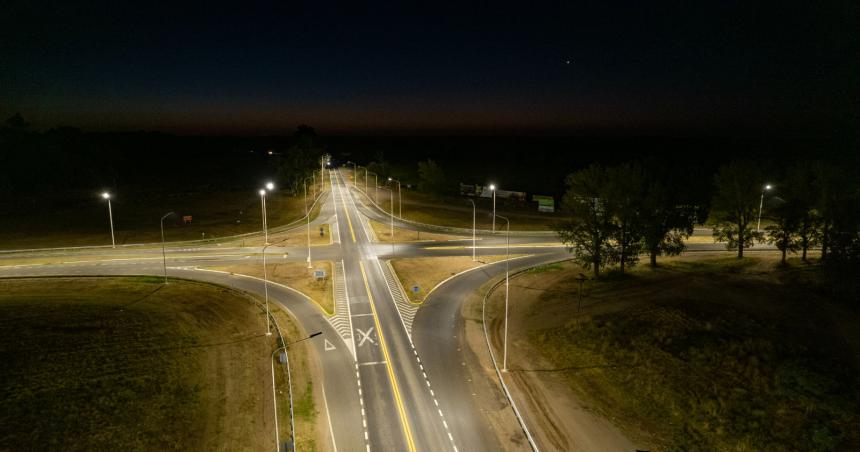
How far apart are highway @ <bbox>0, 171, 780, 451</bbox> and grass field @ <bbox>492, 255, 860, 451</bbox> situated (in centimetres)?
623

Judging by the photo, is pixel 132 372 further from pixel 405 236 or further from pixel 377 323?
pixel 405 236

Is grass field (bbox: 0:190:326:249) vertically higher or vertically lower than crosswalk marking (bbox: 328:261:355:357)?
higher

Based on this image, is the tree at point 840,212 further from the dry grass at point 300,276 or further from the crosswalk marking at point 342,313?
the dry grass at point 300,276

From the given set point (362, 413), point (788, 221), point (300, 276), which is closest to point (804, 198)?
point (788, 221)

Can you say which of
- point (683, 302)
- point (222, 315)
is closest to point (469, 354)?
point (683, 302)

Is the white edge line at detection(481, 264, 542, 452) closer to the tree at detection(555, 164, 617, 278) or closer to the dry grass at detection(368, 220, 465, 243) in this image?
the tree at detection(555, 164, 617, 278)

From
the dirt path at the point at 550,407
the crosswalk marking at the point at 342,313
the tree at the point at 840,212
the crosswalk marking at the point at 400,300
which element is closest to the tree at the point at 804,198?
the tree at the point at 840,212

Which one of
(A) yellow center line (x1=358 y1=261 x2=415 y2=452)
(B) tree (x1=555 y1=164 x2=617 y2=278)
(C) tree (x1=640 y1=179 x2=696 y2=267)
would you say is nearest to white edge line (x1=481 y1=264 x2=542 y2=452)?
(A) yellow center line (x1=358 y1=261 x2=415 y2=452)

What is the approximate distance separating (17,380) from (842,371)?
2242 inches

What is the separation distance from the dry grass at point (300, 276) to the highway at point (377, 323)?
1.07m

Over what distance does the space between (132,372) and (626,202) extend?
5103cm

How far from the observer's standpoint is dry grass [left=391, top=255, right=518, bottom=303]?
53.3 metres

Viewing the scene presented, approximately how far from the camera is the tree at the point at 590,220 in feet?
177

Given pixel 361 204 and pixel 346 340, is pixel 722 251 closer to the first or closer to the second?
pixel 346 340
